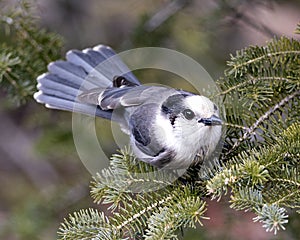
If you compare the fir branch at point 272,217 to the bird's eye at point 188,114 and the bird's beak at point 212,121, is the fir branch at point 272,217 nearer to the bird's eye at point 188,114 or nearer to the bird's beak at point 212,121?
the bird's beak at point 212,121

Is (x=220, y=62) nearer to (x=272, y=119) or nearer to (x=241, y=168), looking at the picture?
(x=272, y=119)

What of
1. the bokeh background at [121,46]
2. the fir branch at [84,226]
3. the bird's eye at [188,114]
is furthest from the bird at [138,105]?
the fir branch at [84,226]

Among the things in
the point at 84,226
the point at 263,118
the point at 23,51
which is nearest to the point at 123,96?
the point at 23,51

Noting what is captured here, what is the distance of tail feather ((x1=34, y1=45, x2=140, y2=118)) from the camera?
2.38 meters

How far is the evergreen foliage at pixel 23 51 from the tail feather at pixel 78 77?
0.20 ft

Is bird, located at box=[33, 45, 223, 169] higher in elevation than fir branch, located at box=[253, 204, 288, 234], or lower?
higher

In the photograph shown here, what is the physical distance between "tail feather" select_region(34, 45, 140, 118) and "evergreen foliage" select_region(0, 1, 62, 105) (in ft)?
0.20

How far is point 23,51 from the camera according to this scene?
2357 millimetres

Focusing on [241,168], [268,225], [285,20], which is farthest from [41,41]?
[285,20]

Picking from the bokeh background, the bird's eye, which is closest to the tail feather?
the bokeh background

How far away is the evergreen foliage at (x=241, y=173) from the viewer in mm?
1471

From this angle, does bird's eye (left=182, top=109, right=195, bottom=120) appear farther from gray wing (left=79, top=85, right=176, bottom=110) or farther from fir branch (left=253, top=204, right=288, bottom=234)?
fir branch (left=253, top=204, right=288, bottom=234)

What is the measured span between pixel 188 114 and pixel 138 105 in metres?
0.35

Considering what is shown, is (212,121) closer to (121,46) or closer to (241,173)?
(241,173)
